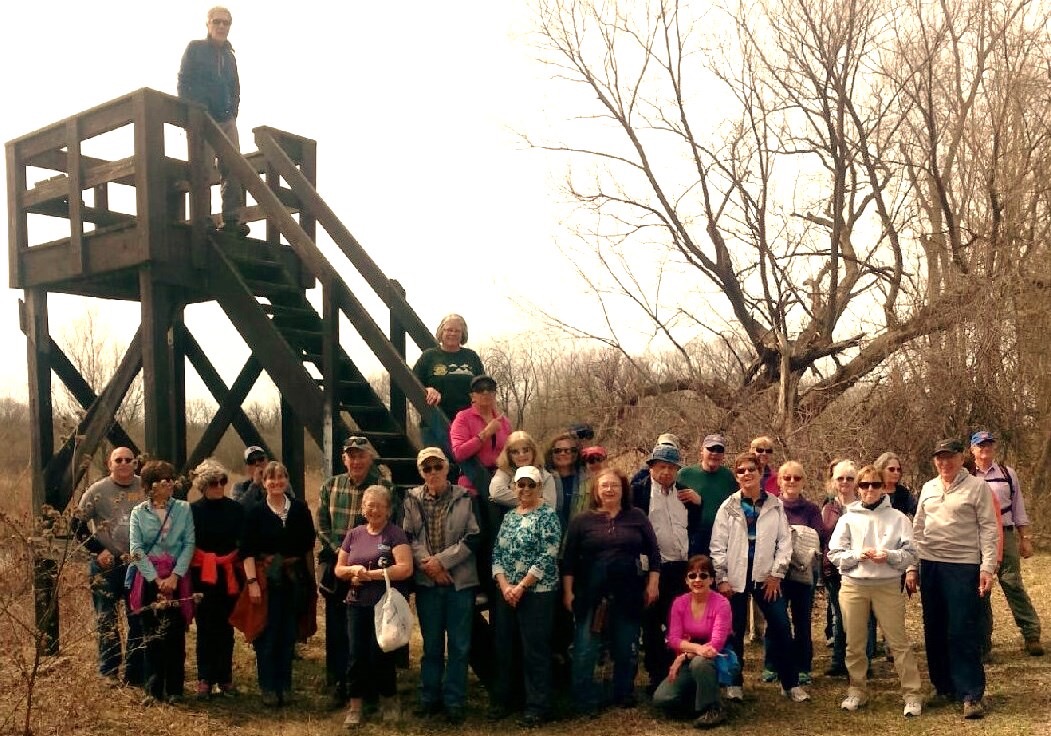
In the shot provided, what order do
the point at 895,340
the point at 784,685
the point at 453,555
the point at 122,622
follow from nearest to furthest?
the point at 453,555 → the point at 784,685 → the point at 122,622 → the point at 895,340

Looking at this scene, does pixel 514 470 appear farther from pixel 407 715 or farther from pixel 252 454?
pixel 252 454

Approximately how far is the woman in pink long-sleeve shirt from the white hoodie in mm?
840

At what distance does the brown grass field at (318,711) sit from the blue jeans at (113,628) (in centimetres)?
12

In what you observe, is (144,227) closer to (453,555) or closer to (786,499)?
(453,555)

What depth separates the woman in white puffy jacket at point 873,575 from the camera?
618cm

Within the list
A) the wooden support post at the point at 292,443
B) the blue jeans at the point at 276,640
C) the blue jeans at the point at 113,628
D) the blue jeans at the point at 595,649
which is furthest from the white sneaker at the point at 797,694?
the wooden support post at the point at 292,443

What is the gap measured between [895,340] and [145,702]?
11.6m

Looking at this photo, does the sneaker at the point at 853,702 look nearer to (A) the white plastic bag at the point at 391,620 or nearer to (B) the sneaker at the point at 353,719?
(A) the white plastic bag at the point at 391,620

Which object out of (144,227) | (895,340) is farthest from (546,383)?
(144,227)

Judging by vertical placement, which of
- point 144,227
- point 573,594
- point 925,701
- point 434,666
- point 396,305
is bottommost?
point 925,701

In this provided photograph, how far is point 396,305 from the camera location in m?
7.56

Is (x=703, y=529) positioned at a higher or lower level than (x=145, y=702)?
higher

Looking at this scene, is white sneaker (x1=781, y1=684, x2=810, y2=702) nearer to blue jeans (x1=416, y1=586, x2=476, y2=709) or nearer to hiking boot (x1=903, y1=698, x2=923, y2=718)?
hiking boot (x1=903, y1=698, x2=923, y2=718)

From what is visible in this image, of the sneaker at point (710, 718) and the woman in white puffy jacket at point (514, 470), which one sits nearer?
the sneaker at point (710, 718)
